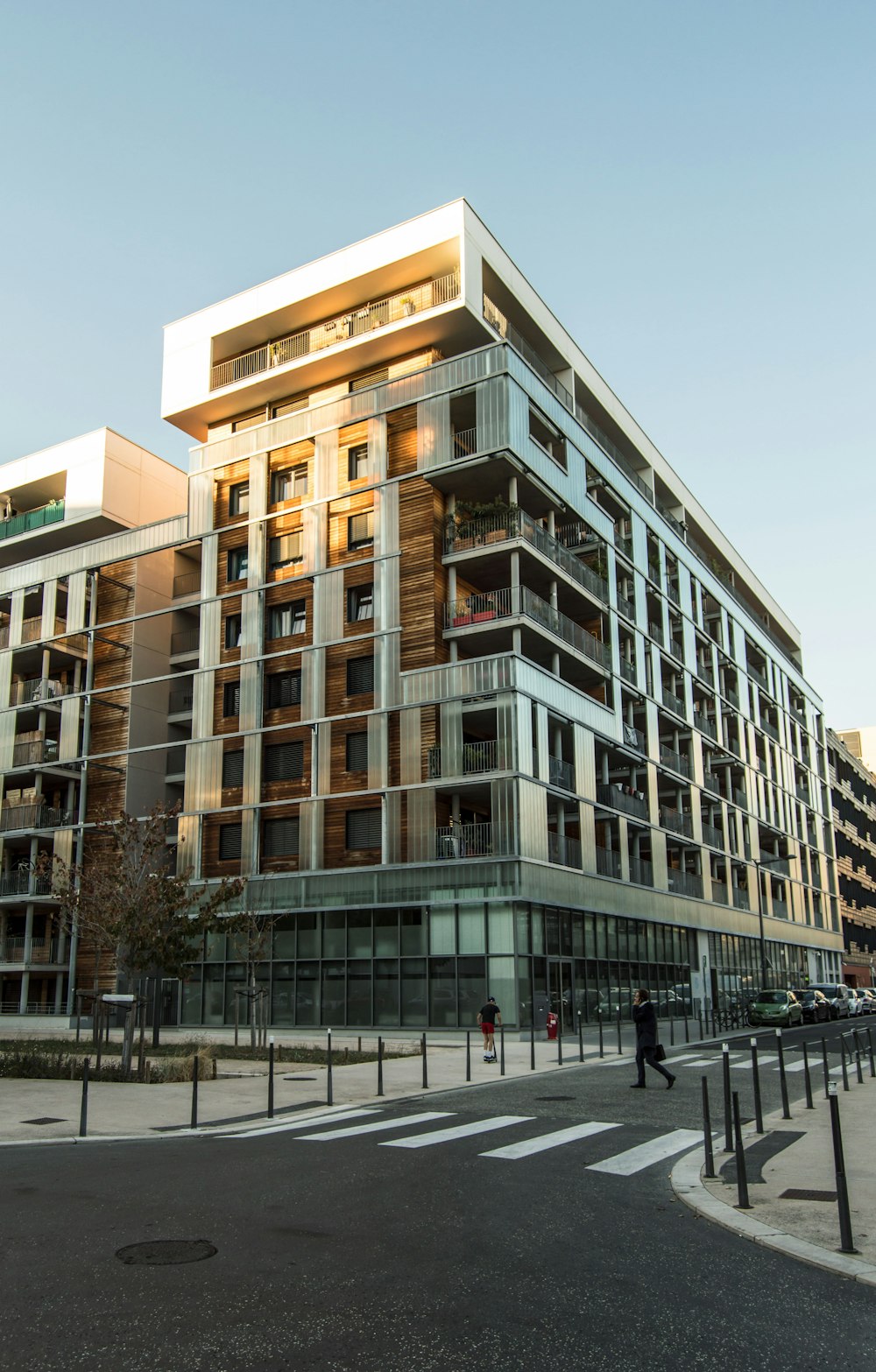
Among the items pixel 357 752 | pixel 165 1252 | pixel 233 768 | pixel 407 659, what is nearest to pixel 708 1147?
pixel 165 1252

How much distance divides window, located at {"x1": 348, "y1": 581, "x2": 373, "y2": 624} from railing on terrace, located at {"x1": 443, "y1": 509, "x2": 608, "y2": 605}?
11.1 feet

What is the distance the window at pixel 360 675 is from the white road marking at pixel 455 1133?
2480cm

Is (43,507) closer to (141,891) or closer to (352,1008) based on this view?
(352,1008)

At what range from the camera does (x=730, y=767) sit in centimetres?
6150

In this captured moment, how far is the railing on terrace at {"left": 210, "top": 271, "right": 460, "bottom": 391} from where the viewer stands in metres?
41.7

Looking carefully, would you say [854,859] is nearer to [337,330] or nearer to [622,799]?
[622,799]

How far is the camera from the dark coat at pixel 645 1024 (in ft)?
61.7

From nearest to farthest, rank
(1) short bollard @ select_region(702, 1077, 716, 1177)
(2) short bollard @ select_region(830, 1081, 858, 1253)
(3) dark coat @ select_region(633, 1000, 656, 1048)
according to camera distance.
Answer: (2) short bollard @ select_region(830, 1081, 858, 1253) < (1) short bollard @ select_region(702, 1077, 716, 1177) < (3) dark coat @ select_region(633, 1000, 656, 1048)

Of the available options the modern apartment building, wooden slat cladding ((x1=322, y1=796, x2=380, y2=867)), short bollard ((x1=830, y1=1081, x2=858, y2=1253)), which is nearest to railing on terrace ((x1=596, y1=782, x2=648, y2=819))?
wooden slat cladding ((x1=322, y1=796, x2=380, y2=867))

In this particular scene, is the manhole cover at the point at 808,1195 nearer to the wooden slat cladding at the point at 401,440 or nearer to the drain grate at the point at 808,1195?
the drain grate at the point at 808,1195

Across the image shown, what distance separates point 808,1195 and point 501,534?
3067 cm

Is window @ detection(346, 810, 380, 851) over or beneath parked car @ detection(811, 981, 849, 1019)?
over

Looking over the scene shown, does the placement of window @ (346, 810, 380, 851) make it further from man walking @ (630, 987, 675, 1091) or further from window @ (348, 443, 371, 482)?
man walking @ (630, 987, 675, 1091)

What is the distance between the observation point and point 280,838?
4016 cm
